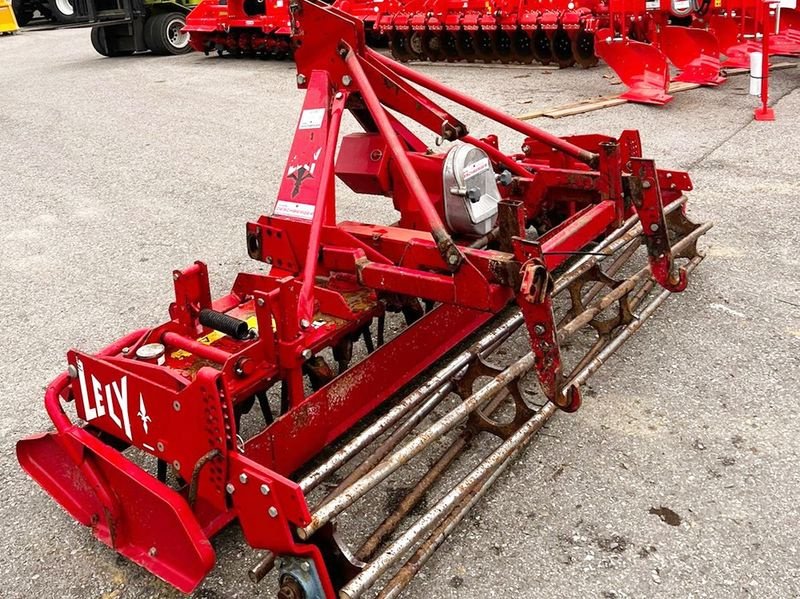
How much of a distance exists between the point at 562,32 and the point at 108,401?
906 cm

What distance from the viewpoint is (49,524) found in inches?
110

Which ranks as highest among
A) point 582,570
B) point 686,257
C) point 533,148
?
point 533,148

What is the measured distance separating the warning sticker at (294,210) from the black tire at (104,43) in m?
13.7

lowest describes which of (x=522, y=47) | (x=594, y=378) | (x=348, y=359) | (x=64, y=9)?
(x=594, y=378)

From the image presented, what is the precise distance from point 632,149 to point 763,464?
5.38 feet

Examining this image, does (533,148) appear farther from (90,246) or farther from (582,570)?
(90,246)

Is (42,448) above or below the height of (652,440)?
above

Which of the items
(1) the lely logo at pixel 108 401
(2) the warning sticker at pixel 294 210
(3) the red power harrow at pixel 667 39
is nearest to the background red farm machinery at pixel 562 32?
(3) the red power harrow at pixel 667 39

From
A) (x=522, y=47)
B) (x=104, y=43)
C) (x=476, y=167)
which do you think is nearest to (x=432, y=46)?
(x=522, y=47)

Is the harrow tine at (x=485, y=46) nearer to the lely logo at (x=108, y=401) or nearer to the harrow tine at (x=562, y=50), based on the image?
the harrow tine at (x=562, y=50)

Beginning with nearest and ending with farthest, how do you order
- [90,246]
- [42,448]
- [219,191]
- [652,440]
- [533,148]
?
1. [42,448]
2. [652,440]
3. [533,148]
4. [90,246]
5. [219,191]

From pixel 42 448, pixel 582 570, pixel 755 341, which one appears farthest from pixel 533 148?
pixel 42 448

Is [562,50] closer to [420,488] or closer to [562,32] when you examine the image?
[562,32]

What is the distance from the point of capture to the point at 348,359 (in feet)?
10.6
